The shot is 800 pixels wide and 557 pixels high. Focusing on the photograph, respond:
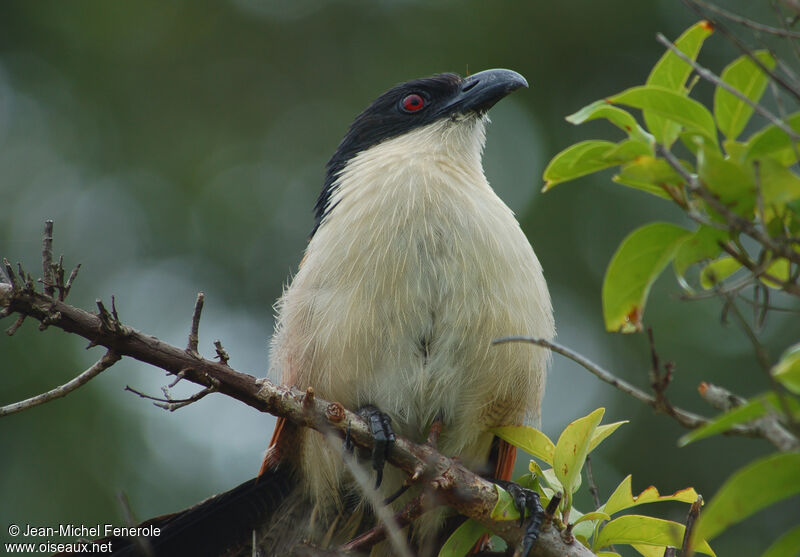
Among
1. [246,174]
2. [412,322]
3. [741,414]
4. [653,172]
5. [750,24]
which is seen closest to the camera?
[741,414]

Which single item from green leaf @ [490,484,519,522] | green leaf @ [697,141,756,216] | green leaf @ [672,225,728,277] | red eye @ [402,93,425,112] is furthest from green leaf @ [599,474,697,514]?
red eye @ [402,93,425,112]

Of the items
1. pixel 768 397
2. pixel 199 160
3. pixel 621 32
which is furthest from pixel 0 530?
pixel 621 32

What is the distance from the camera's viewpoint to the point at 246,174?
314 inches

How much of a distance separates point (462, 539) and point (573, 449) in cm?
49

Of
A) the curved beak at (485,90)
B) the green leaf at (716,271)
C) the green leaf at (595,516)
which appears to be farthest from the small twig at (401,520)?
the curved beak at (485,90)

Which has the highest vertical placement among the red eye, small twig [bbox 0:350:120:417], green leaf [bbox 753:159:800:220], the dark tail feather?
the red eye

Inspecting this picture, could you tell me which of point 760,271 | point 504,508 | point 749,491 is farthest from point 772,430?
point 504,508

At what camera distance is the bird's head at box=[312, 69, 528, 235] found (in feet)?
11.2

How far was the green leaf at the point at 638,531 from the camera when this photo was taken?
2.26m

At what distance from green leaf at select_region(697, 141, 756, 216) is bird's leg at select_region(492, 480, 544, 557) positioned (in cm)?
127

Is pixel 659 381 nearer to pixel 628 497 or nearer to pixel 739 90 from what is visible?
pixel 739 90

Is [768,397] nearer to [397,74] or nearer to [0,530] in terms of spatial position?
[0,530]

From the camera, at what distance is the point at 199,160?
779 centimetres

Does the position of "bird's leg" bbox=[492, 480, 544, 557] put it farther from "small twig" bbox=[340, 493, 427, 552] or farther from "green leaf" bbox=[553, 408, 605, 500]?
"small twig" bbox=[340, 493, 427, 552]
